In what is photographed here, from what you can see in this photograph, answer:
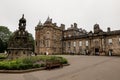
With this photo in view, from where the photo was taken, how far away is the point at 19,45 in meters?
22.4

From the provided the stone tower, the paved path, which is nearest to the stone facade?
the stone tower

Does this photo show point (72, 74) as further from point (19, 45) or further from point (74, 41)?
point (74, 41)

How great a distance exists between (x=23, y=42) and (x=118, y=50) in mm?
29043

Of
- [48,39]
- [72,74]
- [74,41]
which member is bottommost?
[72,74]

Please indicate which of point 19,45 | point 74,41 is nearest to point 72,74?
point 19,45

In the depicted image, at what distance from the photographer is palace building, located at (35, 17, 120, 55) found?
4150 centimetres

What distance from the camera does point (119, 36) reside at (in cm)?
3966

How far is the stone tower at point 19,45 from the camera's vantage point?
2190 cm

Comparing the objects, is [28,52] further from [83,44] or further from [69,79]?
[83,44]

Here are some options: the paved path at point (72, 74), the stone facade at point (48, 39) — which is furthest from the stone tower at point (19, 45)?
the stone facade at point (48, 39)

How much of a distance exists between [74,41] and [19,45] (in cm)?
3172

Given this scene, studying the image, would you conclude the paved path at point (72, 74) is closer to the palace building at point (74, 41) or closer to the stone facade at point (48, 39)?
the palace building at point (74, 41)

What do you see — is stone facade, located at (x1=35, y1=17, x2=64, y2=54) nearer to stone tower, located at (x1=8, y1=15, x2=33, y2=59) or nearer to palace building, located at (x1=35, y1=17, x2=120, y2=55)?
palace building, located at (x1=35, y1=17, x2=120, y2=55)

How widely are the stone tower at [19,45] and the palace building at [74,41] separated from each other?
84.9 feet
